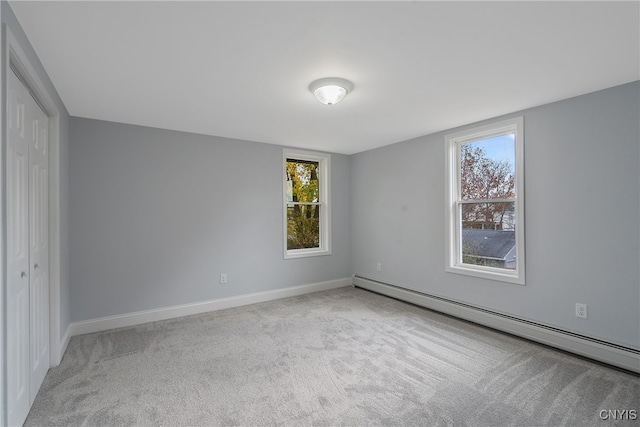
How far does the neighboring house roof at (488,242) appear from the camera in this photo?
343 centimetres

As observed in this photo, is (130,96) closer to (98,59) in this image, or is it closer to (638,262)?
(98,59)

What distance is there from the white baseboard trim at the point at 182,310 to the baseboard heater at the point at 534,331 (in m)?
1.44

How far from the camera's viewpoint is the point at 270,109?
10.4ft

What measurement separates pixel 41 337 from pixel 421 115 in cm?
393

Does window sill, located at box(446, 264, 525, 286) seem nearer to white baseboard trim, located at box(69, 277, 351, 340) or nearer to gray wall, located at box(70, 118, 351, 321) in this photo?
white baseboard trim, located at box(69, 277, 351, 340)

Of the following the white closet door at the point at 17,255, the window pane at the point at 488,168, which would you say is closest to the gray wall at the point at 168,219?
the white closet door at the point at 17,255

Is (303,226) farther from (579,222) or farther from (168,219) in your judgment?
(579,222)

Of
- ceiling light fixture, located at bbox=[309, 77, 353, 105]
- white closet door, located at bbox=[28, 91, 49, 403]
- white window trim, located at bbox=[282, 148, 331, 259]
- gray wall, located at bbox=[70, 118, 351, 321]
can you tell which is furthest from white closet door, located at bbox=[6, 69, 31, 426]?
white window trim, located at bbox=[282, 148, 331, 259]

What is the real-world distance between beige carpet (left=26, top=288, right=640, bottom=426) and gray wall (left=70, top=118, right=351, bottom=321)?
1.72 feet

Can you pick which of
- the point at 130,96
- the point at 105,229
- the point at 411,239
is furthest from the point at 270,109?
the point at 411,239

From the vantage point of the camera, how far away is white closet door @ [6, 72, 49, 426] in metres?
1.70

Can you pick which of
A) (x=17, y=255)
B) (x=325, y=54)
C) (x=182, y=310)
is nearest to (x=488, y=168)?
(x=325, y=54)

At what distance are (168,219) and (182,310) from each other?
1147 millimetres

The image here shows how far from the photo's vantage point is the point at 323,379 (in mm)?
2422
